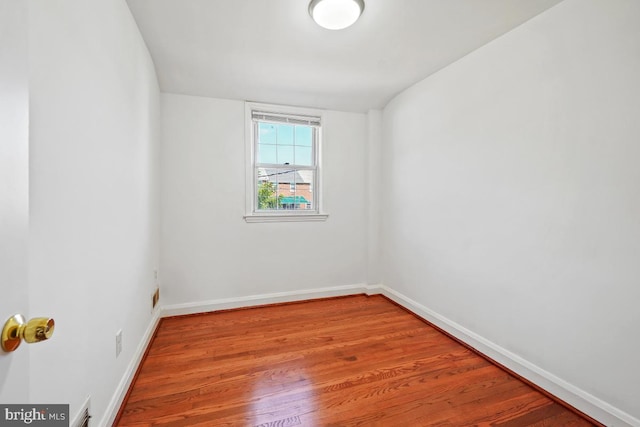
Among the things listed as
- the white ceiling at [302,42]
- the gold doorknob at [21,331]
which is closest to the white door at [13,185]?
the gold doorknob at [21,331]

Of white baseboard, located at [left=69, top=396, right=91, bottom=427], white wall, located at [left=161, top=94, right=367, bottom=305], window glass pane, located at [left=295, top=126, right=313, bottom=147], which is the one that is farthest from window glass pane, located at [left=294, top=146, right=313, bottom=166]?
white baseboard, located at [left=69, top=396, right=91, bottom=427]

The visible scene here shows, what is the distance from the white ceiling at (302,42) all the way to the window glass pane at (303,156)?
662mm

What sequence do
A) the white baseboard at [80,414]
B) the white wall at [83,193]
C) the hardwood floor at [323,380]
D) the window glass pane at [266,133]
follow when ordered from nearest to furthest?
the white wall at [83,193], the white baseboard at [80,414], the hardwood floor at [323,380], the window glass pane at [266,133]

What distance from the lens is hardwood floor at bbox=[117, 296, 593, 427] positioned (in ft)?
5.08

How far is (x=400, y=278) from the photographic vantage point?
321 cm

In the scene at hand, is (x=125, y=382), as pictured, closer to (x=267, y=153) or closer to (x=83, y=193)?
(x=83, y=193)

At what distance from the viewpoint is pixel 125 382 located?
Result: 168 cm

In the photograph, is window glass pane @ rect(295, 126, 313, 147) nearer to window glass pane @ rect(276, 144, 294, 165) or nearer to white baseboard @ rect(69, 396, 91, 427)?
window glass pane @ rect(276, 144, 294, 165)

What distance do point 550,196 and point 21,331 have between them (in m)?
2.39

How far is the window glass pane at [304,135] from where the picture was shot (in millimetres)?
3432

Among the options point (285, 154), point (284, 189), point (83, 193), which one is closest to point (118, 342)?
point (83, 193)

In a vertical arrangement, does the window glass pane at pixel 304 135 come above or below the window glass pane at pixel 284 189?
above

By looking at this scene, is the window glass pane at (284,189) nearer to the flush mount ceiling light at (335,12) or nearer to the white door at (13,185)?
the flush mount ceiling light at (335,12)

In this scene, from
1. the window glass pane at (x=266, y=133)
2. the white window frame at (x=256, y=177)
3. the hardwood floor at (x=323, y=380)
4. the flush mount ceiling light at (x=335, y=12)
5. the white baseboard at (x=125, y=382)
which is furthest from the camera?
the window glass pane at (x=266, y=133)
